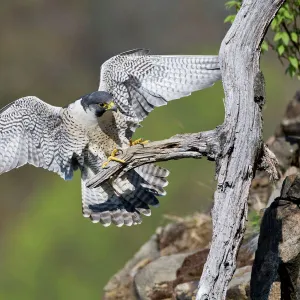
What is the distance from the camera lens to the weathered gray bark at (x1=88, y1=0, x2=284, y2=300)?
5.41 meters

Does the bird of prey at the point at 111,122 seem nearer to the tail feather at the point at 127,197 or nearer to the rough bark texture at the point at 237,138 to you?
the tail feather at the point at 127,197

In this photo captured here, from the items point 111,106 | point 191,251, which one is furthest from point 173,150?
point 191,251

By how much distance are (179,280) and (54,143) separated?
4.97 ft

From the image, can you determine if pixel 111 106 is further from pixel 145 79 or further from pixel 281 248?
pixel 281 248

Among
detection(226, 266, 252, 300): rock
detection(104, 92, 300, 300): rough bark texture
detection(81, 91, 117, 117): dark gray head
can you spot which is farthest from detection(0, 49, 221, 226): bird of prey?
detection(226, 266, 252, 300): rock

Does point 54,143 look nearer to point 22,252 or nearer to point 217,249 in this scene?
point 217,249

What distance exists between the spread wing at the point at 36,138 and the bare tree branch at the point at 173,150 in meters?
1.23

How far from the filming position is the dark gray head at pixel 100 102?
671 centimetres

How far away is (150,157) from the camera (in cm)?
573

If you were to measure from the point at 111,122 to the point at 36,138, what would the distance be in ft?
2.10

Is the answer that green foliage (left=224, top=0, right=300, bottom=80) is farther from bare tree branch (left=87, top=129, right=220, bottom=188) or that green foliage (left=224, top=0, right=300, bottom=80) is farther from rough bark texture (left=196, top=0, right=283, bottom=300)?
bare tree branch (left=87, top=129, right=220, bottom=188)

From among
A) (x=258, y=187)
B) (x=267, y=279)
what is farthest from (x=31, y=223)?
(x=267, y=279)

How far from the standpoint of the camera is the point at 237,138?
18.2ft

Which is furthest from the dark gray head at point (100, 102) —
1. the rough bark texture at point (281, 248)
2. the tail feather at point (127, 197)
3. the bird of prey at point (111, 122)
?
the rough bark texture at point (281, 248)
